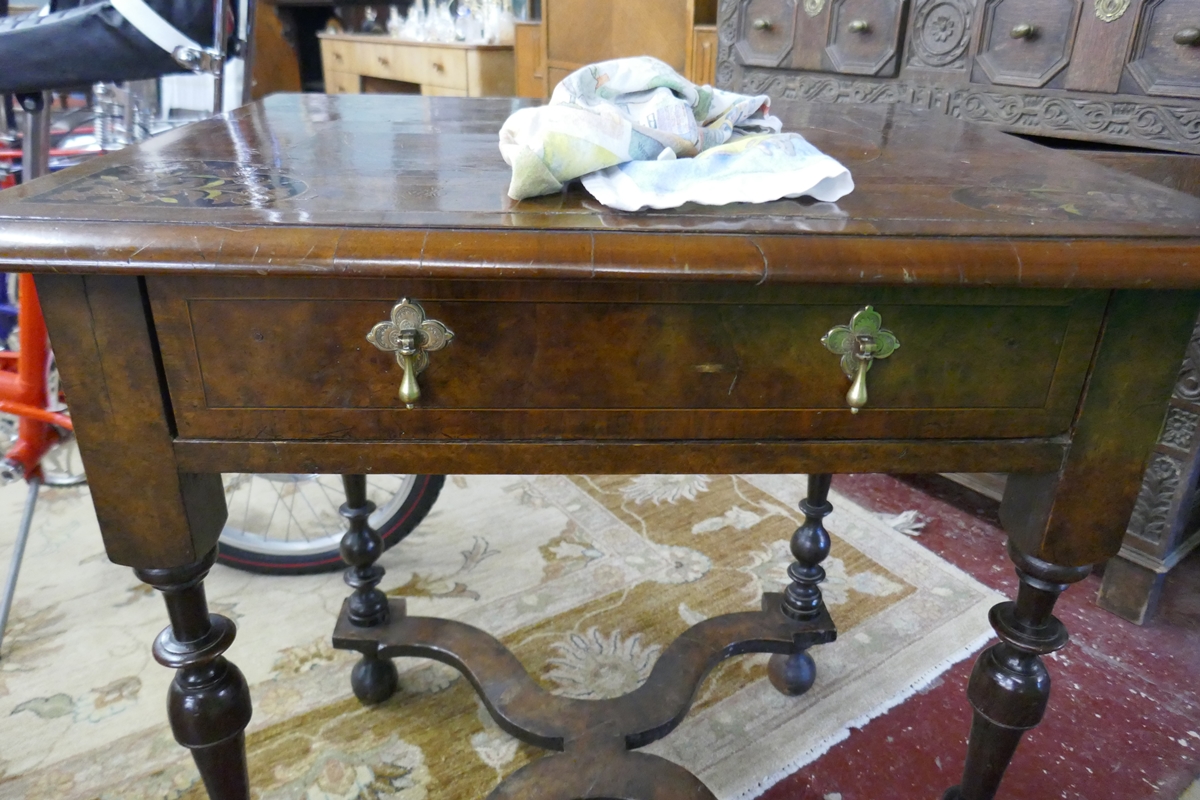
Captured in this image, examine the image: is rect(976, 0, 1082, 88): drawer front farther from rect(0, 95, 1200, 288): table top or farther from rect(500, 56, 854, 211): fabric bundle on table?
rect(500, 56, 854, 211): fabric bundle on table

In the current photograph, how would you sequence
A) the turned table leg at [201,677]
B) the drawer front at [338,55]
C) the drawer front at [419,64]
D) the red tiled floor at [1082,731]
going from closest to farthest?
the turned table leg at [201,677]
the red tiled floor at [1082,731]
the drawer front at [419,64]
the drawer front at [338,55]

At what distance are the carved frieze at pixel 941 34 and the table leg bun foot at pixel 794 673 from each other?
3.24 feet

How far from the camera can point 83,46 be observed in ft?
3.49

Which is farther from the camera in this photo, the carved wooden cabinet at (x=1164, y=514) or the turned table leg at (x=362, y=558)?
the carved wooden cabinet at (x=1164, y=514)

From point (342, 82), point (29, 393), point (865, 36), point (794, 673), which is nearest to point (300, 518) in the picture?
point (29, 393)

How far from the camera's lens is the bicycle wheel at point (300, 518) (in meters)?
1.38

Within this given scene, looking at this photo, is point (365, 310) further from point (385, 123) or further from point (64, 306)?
point (385, 123)

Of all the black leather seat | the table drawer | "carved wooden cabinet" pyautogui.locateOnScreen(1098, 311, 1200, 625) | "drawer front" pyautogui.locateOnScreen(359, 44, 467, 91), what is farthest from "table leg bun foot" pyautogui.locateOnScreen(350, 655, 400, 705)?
"drawer front" pyautogui.locateOnScreen(359, 44, 467, 91)

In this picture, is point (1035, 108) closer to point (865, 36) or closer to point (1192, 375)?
point (865, 36)

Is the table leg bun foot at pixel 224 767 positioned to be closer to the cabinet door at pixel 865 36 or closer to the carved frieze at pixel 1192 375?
the carved frieze at pixel 1192 375

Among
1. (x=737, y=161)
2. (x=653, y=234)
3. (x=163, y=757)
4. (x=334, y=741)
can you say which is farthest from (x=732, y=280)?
(x=163, y=757)

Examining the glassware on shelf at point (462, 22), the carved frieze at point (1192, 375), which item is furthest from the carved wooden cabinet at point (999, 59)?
the glassware on shelf at point (462, 22)

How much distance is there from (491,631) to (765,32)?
1.26 meters

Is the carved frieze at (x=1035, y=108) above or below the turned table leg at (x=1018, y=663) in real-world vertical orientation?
above
